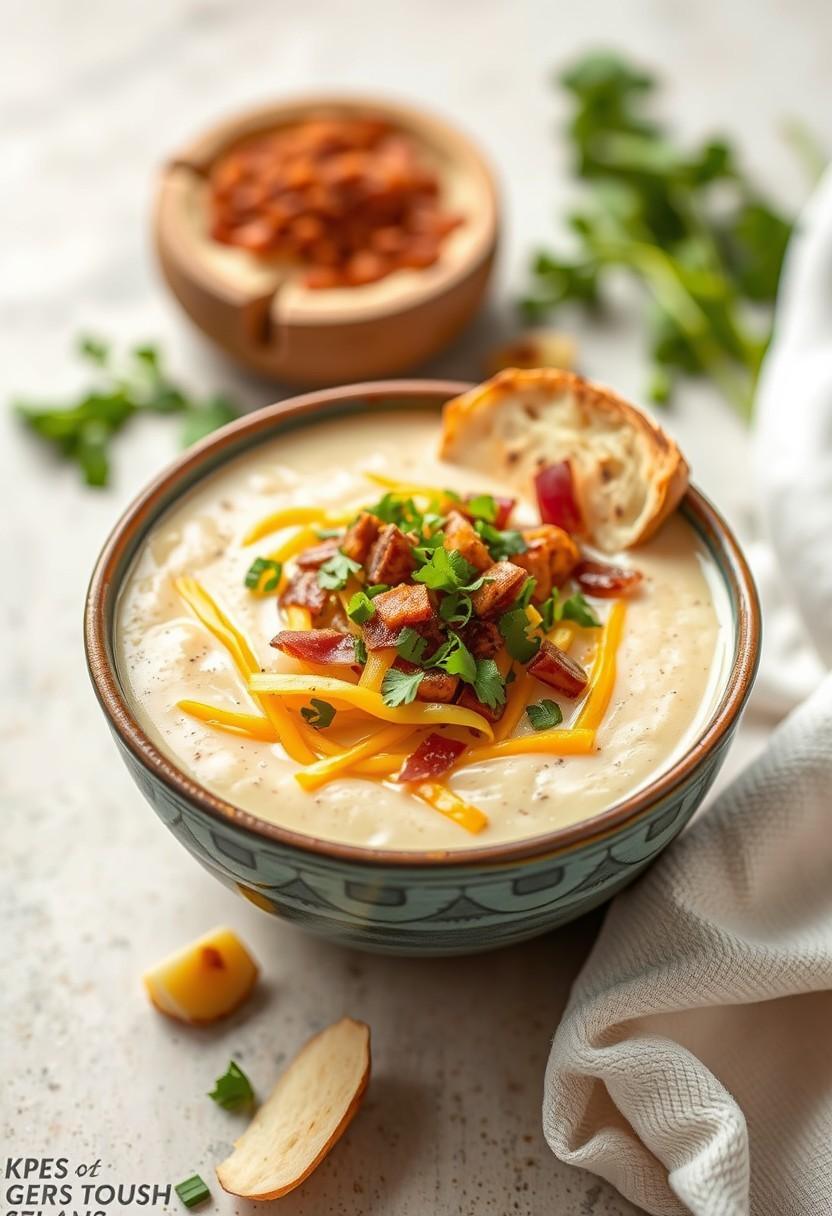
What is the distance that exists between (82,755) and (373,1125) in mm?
1110

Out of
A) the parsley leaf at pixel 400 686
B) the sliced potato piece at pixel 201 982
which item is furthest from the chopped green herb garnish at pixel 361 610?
the sliced potato piece at pixel 201 982

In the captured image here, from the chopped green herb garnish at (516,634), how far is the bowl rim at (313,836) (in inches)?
12.7

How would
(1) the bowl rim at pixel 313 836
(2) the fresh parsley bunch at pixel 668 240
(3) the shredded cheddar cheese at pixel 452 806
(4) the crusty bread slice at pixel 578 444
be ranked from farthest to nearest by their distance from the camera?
(2) the fresh parsley bunch at pixel 668 240
(4) the crusty bread slice at pixel 578 444
(3) the shredded cheddar cheese at pixel 452 806
(1) the bowl rim at pixel 313 836

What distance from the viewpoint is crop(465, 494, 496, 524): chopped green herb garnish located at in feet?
8.61

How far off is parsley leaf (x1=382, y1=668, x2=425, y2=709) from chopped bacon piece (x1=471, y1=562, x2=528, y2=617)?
0.16 meters

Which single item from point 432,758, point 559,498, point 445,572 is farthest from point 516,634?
point 559,498

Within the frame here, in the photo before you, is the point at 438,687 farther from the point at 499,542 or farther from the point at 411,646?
the point at 499,542

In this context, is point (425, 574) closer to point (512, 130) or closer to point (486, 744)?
point (486, 744)

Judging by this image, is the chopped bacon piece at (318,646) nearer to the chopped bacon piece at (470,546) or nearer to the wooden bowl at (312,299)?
the chopped bacon piece at (470,546)

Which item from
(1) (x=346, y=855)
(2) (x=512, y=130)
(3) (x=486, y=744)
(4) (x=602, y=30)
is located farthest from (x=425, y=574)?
(4) (x=602, y=30)

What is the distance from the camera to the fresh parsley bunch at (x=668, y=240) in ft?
13.1

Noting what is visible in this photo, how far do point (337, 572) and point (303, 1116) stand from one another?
96 cm

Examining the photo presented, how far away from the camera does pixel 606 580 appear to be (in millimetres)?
2613

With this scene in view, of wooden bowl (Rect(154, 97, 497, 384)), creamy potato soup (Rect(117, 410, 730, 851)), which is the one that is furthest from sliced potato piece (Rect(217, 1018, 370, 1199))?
wooden bowl (Rect(154, 97, 497, 384))
